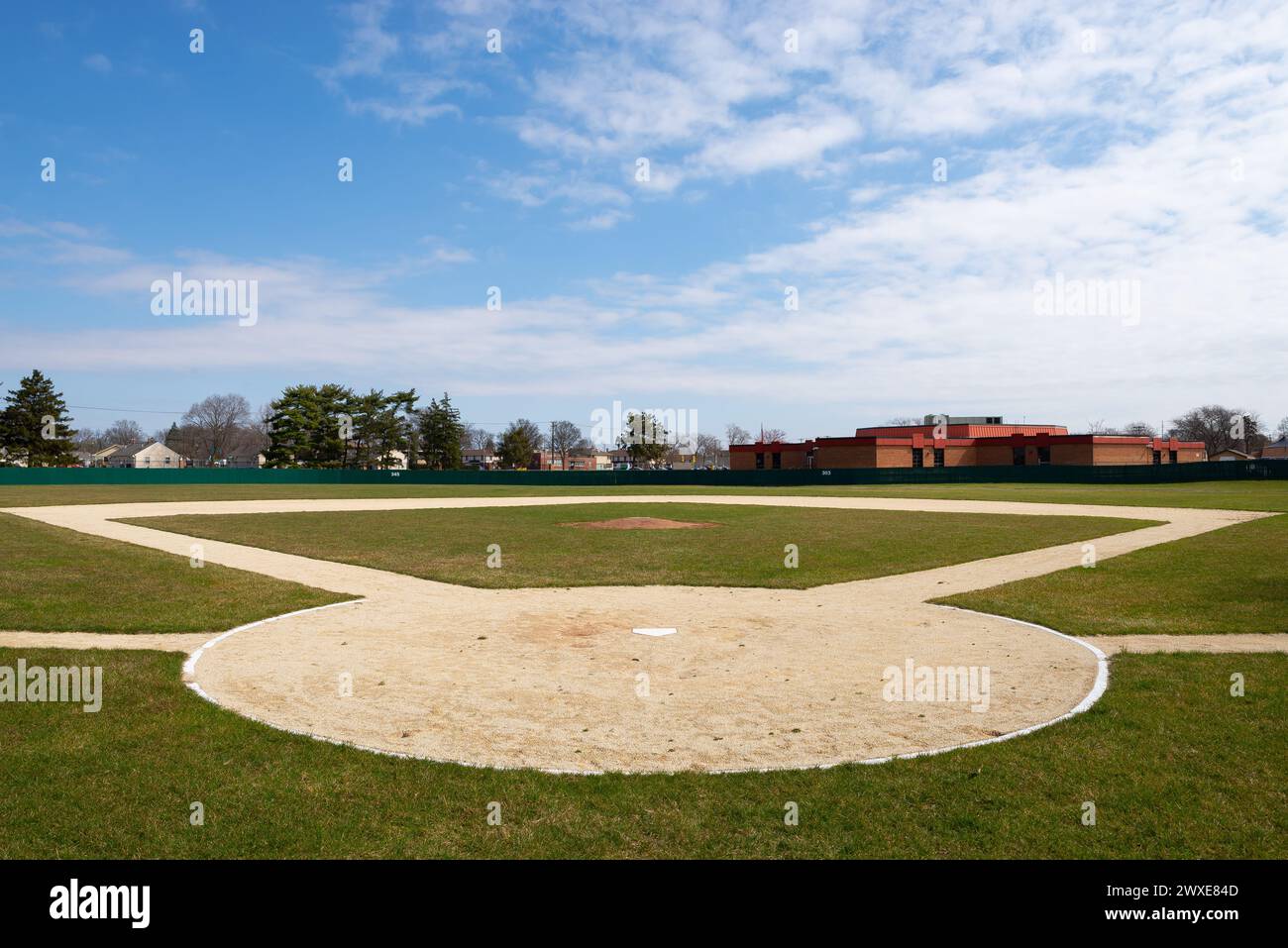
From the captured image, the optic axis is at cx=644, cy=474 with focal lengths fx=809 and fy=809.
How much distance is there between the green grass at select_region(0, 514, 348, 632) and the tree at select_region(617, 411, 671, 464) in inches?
4216

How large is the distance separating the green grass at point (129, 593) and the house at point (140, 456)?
435 feet

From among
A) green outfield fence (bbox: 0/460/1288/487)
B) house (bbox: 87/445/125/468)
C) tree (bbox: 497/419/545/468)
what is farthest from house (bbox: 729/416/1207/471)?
house (bbox: 87/445/125/468)

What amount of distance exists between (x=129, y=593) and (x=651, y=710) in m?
10.1

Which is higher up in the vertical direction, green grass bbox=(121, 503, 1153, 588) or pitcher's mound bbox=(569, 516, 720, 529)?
pitcher's mound bbox=(569, 516, 720, 529)

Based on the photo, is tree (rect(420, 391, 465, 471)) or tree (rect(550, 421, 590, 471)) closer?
tree (rect(420, 391, 465, 471))

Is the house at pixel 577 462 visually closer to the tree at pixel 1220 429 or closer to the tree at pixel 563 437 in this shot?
the tree at pixel 563 437

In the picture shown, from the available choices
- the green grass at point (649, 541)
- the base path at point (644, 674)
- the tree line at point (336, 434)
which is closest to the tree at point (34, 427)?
the tree line at point (336, 434)

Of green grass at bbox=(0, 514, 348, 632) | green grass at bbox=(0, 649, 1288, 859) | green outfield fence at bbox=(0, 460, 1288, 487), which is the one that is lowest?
green grass at bbox=(0, 649, 1288, 859)

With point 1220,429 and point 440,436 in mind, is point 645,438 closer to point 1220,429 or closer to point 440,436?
point 440,436

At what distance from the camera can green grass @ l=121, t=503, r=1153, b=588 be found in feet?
50.6

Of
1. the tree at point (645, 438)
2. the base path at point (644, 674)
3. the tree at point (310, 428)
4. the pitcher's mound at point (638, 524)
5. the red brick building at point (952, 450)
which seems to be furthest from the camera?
the tree at point (645, 438)

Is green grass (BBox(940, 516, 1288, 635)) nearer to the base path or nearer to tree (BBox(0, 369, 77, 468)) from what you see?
the base path

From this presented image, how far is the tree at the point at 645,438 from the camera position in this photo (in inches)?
4904

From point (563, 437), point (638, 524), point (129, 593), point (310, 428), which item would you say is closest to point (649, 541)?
point (638, 524)
